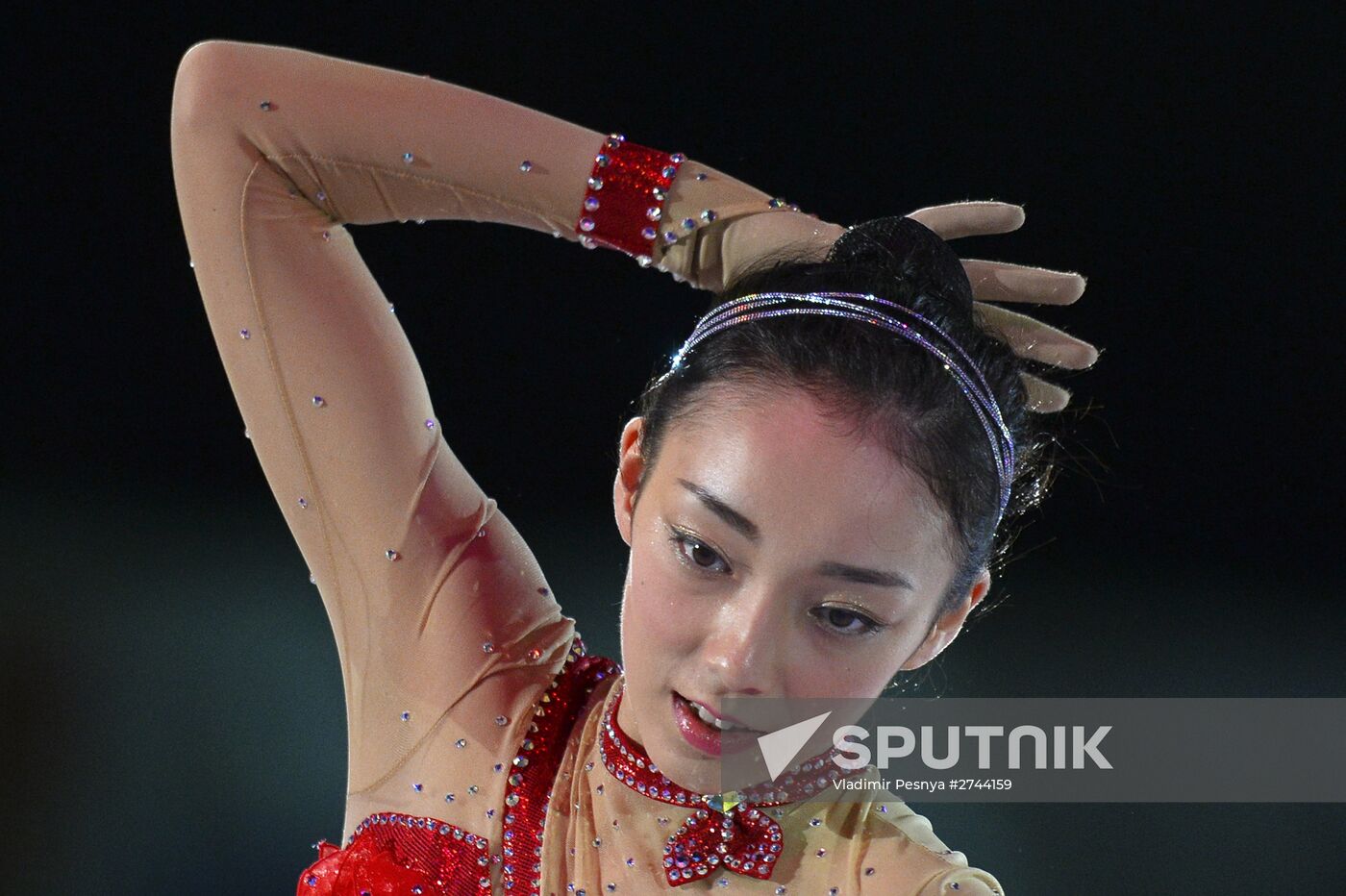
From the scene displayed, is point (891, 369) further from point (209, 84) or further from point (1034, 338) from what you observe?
point (209, 84)

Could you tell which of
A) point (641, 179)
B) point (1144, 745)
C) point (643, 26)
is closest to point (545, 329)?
point (643, 26)

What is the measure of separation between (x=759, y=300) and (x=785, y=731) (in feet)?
1.24

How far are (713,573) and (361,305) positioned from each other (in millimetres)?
483

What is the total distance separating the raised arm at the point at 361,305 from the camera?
146 centimetres

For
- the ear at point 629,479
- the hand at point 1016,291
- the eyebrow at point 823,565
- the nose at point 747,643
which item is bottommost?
the nose at point 747,643

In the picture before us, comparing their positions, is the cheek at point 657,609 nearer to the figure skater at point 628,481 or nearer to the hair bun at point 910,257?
the figure skater at point 628,481

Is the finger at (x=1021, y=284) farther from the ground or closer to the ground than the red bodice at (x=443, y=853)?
farther from the ground

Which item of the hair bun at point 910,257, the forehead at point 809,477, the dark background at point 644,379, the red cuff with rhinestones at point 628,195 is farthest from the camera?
the dark background at point 644,379

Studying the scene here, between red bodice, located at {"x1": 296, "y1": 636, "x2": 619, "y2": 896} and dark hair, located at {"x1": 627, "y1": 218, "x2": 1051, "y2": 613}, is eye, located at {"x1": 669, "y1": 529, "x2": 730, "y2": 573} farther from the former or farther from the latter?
red bodice, located at {"x1": 296, "y1": 636, "x2": 619, "y2": 896}

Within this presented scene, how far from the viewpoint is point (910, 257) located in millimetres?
1330

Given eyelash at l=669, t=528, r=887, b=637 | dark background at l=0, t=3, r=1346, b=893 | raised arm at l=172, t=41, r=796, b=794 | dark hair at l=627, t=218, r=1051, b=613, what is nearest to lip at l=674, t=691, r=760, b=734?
eyelash at l=669, t=528, r=887, b=637

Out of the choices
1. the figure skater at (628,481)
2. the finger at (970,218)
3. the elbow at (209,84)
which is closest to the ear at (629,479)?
Answer: the figure skater at (628,481)

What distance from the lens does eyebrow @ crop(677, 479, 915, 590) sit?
1.22 meters

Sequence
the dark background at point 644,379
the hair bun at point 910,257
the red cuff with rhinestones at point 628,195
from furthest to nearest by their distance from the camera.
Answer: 1. the dark background at point 644,379
2. the red cuff with rhinestones at point 628,195
3. the hair bun at point 910,257
